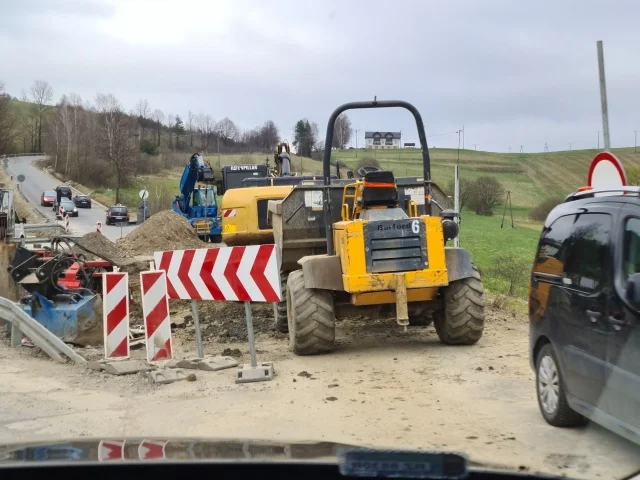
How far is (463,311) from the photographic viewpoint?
10.1 meters

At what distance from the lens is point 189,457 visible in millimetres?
2646

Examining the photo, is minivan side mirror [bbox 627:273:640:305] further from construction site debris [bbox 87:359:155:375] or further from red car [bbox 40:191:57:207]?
red car [bbox 40:191:57:207]

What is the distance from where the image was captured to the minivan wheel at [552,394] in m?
6.27

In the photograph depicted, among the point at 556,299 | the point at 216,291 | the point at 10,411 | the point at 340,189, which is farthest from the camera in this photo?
the point at 340,189

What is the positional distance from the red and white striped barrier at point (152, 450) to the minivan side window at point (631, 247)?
3649 mm

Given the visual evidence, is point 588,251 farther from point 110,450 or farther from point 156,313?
point 156,313

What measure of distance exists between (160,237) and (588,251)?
70.5 ft

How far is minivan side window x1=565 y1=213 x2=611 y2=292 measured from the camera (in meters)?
5.75

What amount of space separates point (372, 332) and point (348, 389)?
152 inches

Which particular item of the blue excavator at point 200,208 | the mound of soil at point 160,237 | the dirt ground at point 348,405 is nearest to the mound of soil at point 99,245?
the mound of soil at point 160,237

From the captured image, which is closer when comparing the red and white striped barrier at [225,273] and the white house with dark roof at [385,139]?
the red and white striped barrier at [225,273]

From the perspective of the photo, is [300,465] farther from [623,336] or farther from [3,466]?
[623,336]

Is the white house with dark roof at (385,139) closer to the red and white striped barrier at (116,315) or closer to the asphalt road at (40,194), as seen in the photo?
the red and white striped barrier at (116,315)

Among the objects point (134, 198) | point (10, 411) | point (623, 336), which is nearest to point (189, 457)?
point (623, 336)
